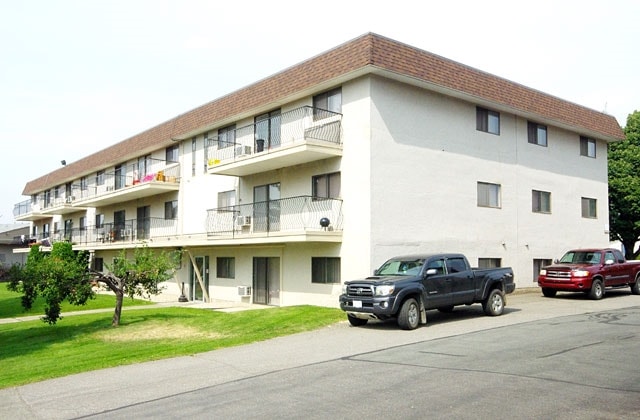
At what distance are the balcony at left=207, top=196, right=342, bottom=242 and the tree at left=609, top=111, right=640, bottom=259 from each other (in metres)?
23.0

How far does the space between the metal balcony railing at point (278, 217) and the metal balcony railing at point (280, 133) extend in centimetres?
213

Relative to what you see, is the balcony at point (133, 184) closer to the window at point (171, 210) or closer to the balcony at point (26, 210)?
the window at point (171, 210)

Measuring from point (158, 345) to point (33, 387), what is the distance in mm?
4460

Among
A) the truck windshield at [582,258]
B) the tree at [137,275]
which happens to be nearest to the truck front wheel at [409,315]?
the tree at [137,275]

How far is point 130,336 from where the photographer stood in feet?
53.3

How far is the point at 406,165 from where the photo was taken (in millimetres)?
20078

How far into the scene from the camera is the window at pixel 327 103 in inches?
795

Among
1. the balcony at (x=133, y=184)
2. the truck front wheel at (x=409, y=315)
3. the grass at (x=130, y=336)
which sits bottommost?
the grass at (x=130, y=336)

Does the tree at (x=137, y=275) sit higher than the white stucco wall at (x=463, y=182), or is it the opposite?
the white stucco wall at (x=463, y=182)

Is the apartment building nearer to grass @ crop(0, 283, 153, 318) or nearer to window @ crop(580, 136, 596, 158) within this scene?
window @ crop(580, 136, 596, 158)

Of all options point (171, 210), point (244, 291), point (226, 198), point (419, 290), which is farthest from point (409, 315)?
point (171, 210)

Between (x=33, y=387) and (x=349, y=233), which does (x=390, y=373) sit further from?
(x=349, y=233)

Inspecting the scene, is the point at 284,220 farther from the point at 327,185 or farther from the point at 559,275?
the point at 559,275

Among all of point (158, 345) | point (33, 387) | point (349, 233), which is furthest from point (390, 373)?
point (349, 233)
